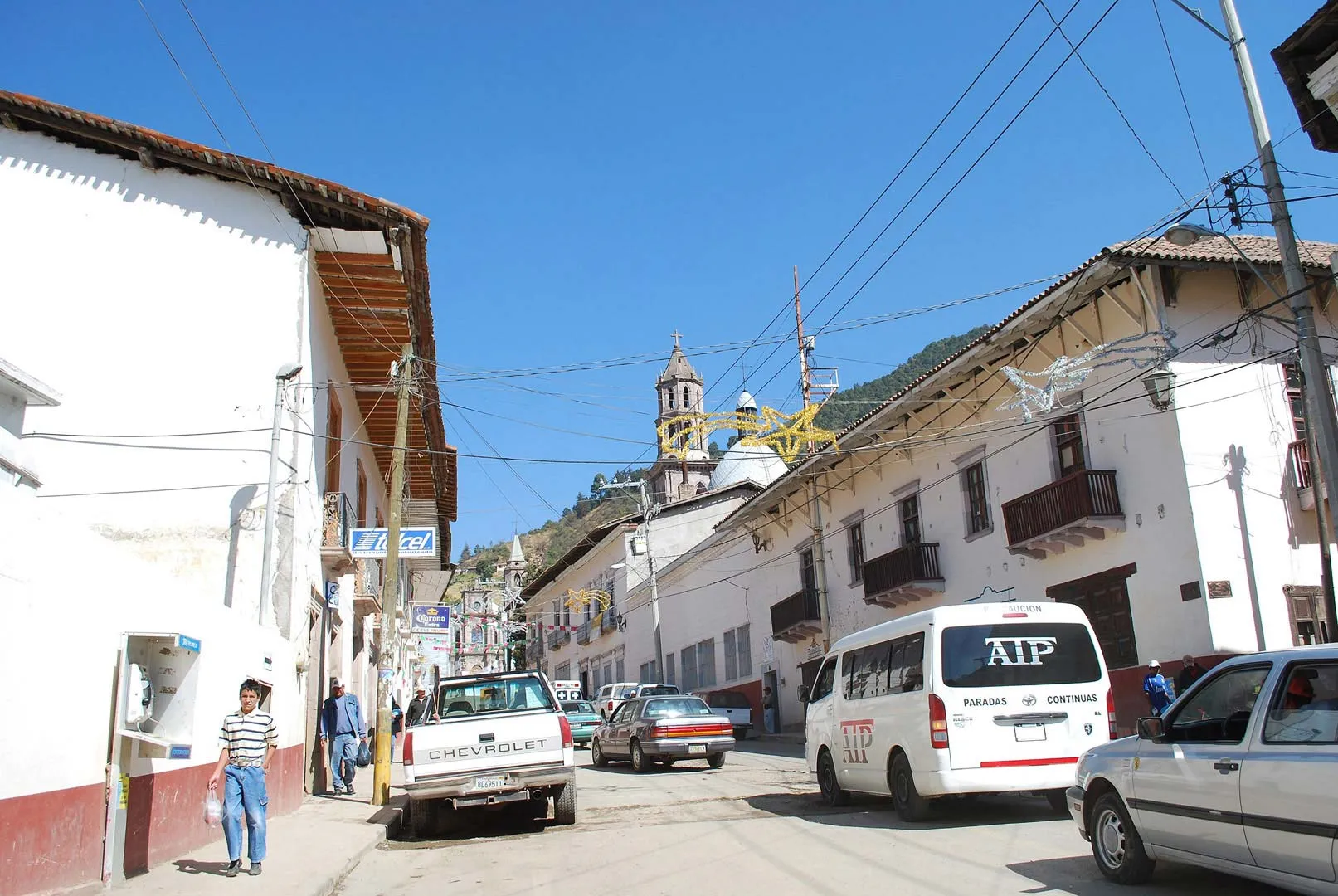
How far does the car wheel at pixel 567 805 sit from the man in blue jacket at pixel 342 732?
5742 millimetres

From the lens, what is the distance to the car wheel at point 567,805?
Answer: 12.1 metres

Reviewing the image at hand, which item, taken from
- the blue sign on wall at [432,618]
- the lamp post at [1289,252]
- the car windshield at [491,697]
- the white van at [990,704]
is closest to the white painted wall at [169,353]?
the car windshield at [491,697]

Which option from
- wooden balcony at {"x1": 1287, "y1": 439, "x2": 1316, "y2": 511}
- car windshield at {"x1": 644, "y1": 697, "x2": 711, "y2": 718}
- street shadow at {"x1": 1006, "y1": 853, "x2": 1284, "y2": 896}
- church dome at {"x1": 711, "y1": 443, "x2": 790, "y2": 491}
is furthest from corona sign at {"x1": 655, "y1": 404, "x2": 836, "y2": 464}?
church dome at {"x1": 711, "y1": 443, "x2": 790, "y2": 491}

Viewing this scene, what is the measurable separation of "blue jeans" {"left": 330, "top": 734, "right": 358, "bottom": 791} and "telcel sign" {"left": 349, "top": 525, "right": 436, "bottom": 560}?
9.53 feet

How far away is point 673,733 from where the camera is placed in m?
19.4

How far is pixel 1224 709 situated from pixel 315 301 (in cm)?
1390

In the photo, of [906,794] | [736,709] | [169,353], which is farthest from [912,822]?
[736,709]

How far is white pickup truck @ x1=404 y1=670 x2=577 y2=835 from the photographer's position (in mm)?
11695

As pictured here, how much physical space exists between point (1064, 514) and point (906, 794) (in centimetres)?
981

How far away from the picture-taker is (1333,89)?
11.7m

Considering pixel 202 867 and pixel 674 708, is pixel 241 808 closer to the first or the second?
pixel 202 867

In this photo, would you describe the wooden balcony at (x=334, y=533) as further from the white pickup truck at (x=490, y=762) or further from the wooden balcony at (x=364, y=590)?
the white pickup truck at (x=490, y=762)

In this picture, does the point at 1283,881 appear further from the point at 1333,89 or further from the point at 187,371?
the point at 187,371

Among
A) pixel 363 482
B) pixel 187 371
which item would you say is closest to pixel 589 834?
pixel 187 371
